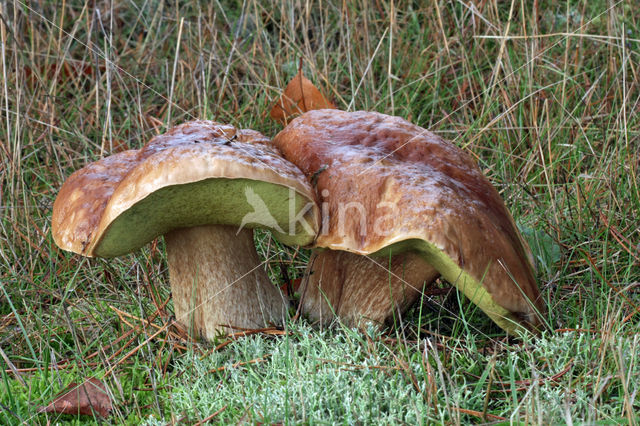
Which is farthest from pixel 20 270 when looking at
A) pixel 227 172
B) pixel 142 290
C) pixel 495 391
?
pixel 495 391

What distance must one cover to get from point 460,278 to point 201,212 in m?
0.59

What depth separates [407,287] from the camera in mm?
1643

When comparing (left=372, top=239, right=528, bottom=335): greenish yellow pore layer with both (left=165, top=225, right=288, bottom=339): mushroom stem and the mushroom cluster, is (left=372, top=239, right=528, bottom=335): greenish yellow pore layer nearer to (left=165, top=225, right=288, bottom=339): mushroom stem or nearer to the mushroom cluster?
the mushroom cluster

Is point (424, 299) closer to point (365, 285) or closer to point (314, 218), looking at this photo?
point (365, 285)

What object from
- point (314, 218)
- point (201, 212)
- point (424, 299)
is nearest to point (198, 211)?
point (201, 212)

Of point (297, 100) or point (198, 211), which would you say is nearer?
point (198, 211)

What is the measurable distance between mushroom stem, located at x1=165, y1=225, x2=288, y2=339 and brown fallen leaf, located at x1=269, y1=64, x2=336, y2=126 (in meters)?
1.01

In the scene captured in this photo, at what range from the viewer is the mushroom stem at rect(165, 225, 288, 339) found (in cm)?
162

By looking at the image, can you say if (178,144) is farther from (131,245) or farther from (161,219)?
(131,245)

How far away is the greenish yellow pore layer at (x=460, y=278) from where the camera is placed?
1.35 meters

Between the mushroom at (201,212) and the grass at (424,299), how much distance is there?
0.12 meters

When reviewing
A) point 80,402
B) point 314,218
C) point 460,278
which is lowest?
point 80,402

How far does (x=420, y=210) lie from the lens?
133 centimetres

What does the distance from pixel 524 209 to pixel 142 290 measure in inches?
52.6
